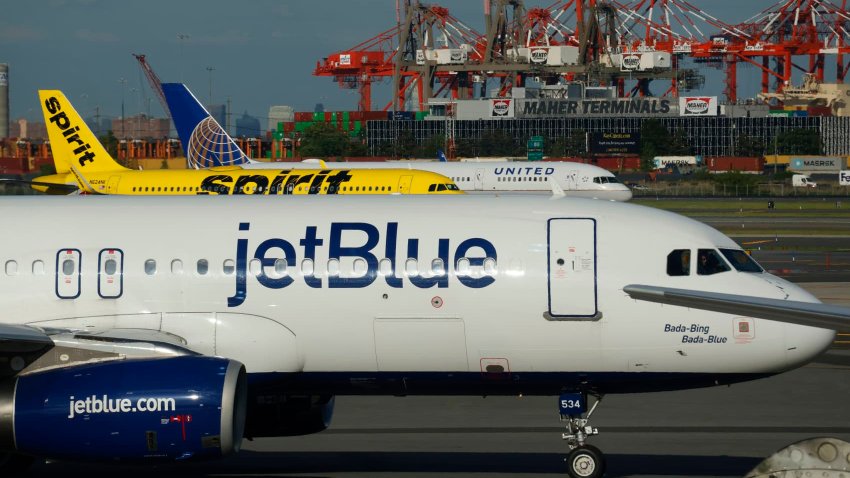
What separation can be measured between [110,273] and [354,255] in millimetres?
3543

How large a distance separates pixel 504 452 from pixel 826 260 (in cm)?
3755

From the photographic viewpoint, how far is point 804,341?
1669cm

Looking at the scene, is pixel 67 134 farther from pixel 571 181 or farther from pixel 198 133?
pixel 571 181

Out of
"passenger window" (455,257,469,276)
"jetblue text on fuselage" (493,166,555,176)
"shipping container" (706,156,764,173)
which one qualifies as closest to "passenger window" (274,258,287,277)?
"passenger window" (455,257,469,276)

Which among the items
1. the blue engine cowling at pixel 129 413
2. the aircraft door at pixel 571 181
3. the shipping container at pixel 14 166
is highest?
the shipping container at pixel 14 166

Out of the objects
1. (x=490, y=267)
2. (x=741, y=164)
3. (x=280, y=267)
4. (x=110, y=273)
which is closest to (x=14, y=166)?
(x=741, y=164)

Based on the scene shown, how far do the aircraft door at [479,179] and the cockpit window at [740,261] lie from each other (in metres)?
63.7

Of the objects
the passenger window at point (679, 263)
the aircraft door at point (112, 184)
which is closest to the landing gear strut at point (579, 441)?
the passenger window at point (679, 263)

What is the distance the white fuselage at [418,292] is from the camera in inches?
673

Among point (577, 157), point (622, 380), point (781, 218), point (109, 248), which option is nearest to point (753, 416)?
point (622, 380)

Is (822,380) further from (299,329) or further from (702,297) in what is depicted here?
(299,329)

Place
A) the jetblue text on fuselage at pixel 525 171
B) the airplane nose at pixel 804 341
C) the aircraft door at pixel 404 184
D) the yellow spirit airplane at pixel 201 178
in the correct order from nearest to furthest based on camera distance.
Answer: the airplane nose at pixel 804 341 < the yellow spirit airplane at pixel 201 178 < the aircraft door at pixel 404 184 < the jetblue text on fuselage at pixel 525 171

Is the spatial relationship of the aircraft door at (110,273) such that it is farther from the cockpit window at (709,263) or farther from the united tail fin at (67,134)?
the united tail fin at (67,134)

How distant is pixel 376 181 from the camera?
178 feet
